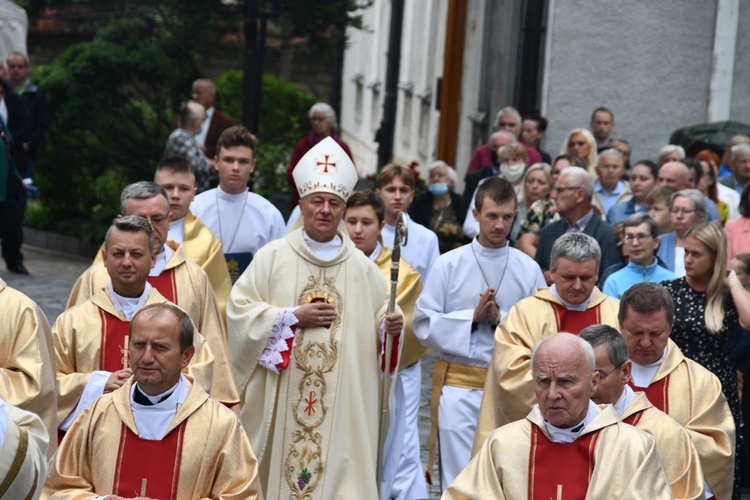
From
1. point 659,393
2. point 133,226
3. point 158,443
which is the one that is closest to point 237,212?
point 133,226

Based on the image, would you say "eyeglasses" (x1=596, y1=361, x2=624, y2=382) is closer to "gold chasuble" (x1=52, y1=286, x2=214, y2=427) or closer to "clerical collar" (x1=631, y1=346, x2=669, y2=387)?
"clerical collar" (x1=631, y1=346, x2=669, y2=387)

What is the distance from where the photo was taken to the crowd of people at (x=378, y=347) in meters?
5.57

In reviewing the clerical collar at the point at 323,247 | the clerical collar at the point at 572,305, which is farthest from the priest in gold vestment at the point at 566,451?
the clerical collar at the point at 323,247

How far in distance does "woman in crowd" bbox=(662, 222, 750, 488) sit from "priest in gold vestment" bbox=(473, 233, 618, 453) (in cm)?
54

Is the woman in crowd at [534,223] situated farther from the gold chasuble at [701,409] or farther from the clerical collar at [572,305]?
the gold chasuble at [701,409]

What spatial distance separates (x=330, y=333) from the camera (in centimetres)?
792

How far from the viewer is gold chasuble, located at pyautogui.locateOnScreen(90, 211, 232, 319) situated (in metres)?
8.59

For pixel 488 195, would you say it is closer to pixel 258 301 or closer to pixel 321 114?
pixel 258 301

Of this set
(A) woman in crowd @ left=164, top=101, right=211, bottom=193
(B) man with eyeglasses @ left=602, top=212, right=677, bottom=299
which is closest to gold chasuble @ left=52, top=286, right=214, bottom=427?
(B) man with eyeglasses @ left=602, top=212, right=677, bottom=299

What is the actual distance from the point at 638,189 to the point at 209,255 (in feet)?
12.1

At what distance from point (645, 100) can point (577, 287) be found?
9300 mm

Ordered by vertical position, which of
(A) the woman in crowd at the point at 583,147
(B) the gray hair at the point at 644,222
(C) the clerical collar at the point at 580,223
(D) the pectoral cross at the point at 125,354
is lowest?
(D) the pectoral cross at the point at 125,354

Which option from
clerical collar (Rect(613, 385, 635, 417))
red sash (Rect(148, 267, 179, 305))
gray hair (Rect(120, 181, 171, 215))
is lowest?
clerical collar (Rect(613, 385, 635, 417))

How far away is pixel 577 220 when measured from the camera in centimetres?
956
